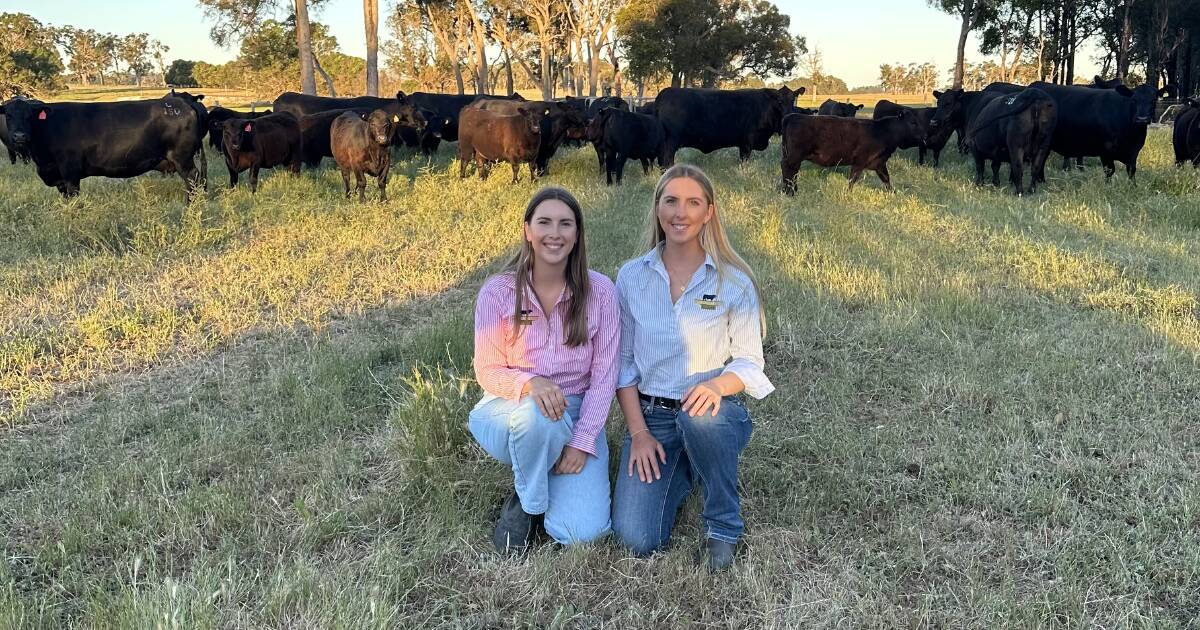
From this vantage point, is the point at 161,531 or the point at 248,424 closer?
the point at 161,531

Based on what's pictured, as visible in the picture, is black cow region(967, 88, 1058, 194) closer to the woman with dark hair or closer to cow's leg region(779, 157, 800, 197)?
cow's leg region(779, 157, 800, 197)

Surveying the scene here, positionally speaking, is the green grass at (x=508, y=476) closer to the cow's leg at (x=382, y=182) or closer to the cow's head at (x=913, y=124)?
the cow's leg at (x=382, y=182)

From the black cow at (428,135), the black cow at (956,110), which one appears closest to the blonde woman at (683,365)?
the black cow at (956,110)

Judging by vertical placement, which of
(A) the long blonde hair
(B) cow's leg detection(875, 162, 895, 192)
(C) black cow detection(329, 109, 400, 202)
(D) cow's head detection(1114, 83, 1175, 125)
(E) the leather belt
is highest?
(D) cow's head detection(1114, 83, 1175, 125)

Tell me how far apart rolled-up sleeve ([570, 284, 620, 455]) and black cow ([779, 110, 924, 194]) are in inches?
338

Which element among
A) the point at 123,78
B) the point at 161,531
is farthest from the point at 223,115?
the point at 123,78

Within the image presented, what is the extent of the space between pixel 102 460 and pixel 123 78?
102 meters

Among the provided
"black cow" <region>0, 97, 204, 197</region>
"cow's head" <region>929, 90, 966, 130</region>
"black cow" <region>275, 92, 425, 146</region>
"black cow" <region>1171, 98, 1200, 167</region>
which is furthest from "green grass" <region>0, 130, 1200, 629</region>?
"black cow" <region>275, 92, 425, 146</region>

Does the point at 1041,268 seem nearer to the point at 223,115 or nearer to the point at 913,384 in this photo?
the point at 913,384

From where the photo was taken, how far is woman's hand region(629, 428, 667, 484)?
2.96 m

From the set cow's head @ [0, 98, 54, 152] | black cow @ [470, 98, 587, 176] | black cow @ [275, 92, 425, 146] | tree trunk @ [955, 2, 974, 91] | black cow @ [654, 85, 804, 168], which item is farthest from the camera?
tree trunk @ [955, 2, 974, 91]

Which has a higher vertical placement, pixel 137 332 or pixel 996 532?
pixel 137 332

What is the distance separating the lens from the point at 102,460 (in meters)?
3.64

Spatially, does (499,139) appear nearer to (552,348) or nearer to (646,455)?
(552,348)
